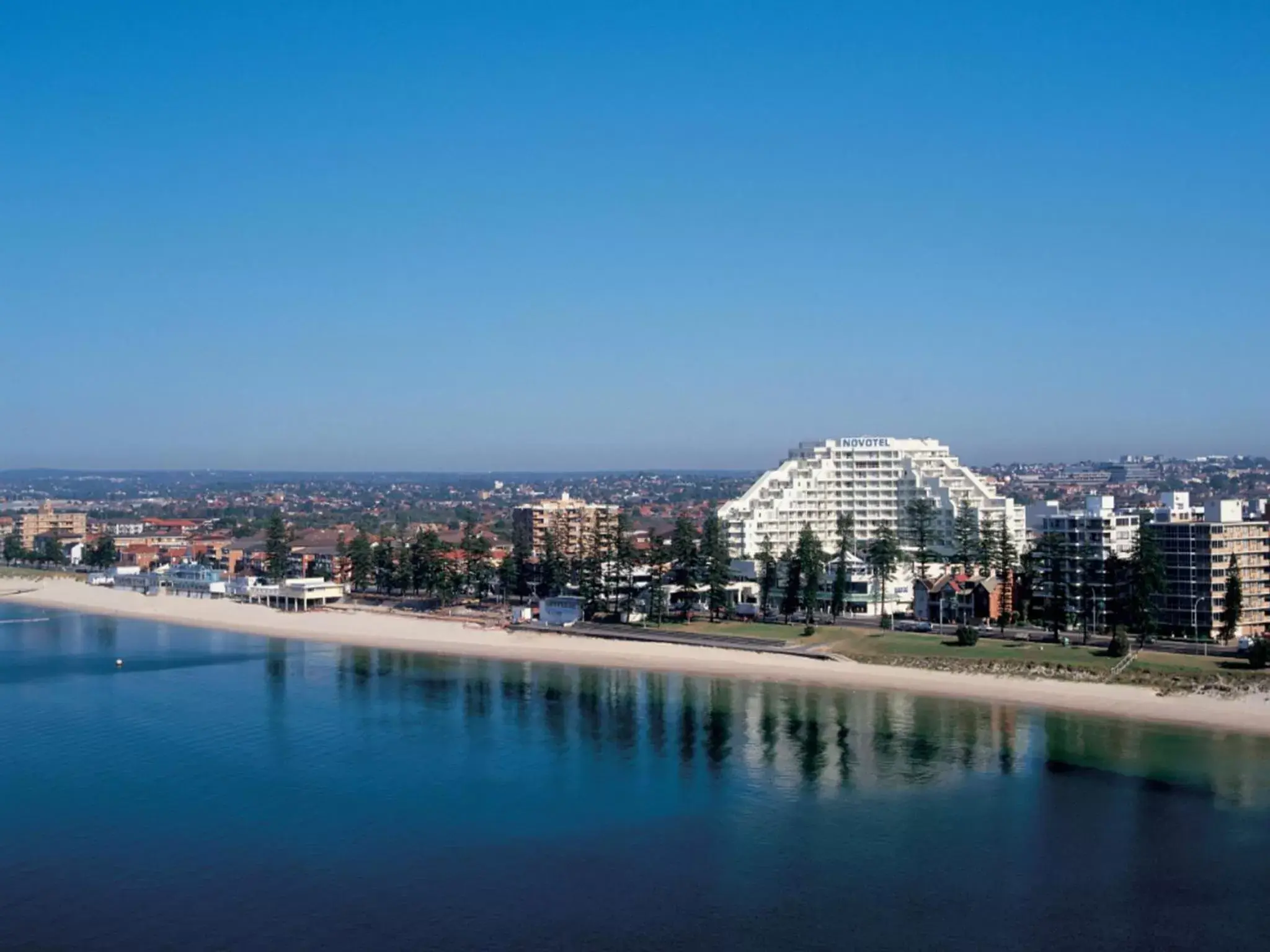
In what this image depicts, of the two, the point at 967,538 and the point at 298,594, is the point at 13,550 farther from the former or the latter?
the point at 967,538

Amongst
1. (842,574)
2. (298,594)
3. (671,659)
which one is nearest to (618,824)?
(671,659)

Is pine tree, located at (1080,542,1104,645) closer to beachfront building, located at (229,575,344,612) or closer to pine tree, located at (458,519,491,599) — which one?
pine tree, located at (458,519,491,599)

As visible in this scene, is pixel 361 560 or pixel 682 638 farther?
pixel 361 560

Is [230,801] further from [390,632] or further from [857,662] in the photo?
[390,632]

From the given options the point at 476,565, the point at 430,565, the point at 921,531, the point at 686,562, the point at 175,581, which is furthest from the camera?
the point at 175,581

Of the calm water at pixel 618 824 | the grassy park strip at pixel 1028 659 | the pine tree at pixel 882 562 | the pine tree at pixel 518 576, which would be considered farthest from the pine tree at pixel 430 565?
the calm water at pixel 618 824

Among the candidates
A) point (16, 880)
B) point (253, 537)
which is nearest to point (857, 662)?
point (16, 880)

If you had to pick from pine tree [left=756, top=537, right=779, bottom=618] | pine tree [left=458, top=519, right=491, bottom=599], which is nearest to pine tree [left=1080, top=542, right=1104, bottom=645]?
pine tree [left=756, top=537, right=779, bottom=618]
